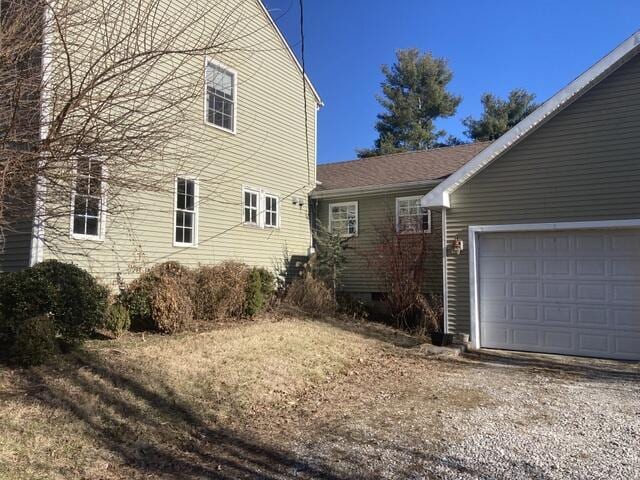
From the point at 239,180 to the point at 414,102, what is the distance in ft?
86.0

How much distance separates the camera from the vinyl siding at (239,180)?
10016mm

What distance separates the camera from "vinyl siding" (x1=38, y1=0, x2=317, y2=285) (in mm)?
10016

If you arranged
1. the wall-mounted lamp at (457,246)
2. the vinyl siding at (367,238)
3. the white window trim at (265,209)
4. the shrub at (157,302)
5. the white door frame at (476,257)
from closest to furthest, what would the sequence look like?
1. the shrub at (157,302)
2. the white door frame at (476,257)
3. the wall-mounted lamp at (457,246)
4. the white window trim at (265,209)
5. the vinyl siding at (367,238)

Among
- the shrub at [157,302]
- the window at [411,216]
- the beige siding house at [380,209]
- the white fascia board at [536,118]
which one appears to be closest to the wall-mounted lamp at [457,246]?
the white fascia board at [536,118]

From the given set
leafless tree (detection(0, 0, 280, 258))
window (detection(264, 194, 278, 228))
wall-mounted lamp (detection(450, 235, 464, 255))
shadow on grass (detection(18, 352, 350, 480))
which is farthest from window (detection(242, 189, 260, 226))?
leafless tree (detection(0, 0, 280, 258))

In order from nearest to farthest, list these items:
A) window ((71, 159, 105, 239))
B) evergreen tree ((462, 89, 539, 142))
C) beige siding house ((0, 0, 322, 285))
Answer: window ((71, 159, 105, 239)) < beige siding house ((0, 0, 322, 285)) < evergreen tree ((462, 89, 539, 142))

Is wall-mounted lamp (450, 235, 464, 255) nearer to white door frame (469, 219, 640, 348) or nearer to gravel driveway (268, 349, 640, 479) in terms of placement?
white door frame (469, 219, 640, 348)

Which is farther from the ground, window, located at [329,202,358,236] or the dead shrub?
window, located at [329,202,358,236]

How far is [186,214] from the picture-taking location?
11656 mm

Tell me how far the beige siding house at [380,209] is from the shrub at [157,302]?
6.16 m

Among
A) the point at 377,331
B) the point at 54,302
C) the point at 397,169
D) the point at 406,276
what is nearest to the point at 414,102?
the point at 397,169

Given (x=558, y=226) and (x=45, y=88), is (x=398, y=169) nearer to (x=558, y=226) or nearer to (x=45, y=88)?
(x=558, y=226)

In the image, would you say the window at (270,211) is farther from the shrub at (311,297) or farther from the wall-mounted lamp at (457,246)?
the wall-mounted lamp at (457,246)

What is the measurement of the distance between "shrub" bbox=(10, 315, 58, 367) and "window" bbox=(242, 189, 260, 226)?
7424mm
